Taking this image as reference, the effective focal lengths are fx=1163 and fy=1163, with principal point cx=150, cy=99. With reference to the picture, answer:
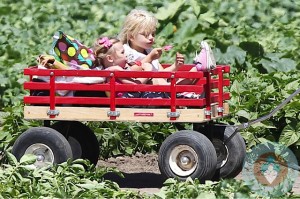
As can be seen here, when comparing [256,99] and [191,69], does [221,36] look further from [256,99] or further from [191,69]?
[191,69]

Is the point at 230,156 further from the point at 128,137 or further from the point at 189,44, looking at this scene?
the point at 189,44

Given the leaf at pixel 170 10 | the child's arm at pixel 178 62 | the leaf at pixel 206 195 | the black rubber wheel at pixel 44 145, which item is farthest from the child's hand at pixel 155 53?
the leaf at pixel 170 10

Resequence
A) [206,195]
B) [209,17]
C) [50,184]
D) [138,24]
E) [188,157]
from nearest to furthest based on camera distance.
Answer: [206,195]
[50,184]
[188,157]
[138,24]
[209,17]

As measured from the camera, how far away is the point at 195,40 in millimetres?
13227

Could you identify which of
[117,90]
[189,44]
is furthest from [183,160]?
[189,44]

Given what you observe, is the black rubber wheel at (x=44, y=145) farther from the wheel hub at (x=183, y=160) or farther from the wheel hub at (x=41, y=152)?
the wheel hub at (x=183, y=160)

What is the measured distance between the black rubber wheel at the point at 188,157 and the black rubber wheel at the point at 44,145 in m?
0.74

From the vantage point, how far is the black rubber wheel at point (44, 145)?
859cm

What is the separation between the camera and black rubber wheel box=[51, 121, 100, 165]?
9094mm

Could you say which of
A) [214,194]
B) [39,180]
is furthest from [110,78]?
[214,194]

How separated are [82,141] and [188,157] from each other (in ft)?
3.60

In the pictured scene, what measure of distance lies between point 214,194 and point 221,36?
6348 millimetres

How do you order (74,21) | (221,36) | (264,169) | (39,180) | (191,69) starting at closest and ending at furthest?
(39,180), (264,169), (191,69), (221,36), (74,21)

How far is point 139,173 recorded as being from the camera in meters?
9.50
